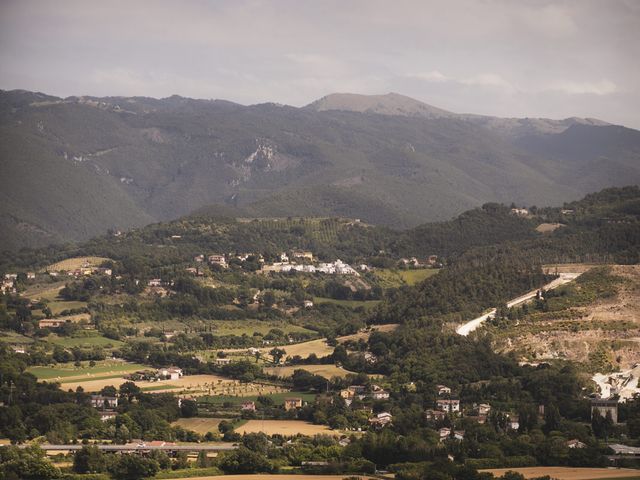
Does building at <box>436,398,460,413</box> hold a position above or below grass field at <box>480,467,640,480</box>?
above

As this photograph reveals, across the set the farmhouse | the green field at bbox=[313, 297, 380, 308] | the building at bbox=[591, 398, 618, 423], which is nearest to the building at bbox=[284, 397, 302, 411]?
the building at bbox=[591, 398, 618, 423]

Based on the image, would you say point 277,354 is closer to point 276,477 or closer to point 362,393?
point 362,393

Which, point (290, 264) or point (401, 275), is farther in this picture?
point (290, 264)

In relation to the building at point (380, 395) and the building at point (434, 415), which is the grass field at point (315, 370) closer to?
the building at point (380, 395)

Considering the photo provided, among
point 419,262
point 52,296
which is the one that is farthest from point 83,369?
point 419,262

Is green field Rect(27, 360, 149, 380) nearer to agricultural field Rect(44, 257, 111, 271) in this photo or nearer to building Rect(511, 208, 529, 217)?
agricultural field Rect(44, 257, 111, 271)

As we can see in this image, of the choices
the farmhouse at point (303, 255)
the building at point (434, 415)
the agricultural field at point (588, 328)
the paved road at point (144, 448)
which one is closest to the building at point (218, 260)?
the farmhouse at point (303, 255)
